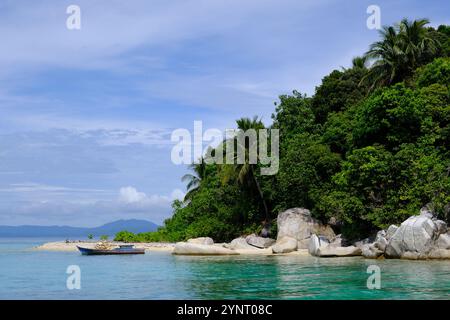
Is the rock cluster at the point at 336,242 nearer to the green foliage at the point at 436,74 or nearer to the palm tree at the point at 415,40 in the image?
the green foliage at the point at 436,74

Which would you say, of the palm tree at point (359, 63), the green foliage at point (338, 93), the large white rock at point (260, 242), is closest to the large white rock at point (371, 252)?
the large white rock at point (260, 242)

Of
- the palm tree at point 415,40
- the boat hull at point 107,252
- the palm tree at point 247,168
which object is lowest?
the boat hull at point 107,252

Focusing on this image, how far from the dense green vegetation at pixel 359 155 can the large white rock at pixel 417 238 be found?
3.80ft

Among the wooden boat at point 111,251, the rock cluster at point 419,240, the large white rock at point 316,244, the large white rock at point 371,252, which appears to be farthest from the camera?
the wooden boat at point 111,251

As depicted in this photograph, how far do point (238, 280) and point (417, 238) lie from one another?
897 cm

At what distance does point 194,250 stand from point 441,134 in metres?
13.9

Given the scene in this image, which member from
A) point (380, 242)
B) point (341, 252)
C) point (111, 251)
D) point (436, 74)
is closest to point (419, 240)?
point (380, 242)

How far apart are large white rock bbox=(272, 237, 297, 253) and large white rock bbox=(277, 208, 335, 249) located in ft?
1.73

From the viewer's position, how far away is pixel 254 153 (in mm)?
34406

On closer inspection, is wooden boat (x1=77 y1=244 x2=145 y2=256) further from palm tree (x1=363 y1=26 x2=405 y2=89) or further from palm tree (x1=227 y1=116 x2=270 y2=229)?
palm tree (x1=363 y1=26 x2=405 y2=89)

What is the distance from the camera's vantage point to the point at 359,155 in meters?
26.8

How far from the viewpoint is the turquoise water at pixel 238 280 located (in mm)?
14242

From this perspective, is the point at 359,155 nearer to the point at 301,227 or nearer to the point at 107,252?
the point at 301,227
